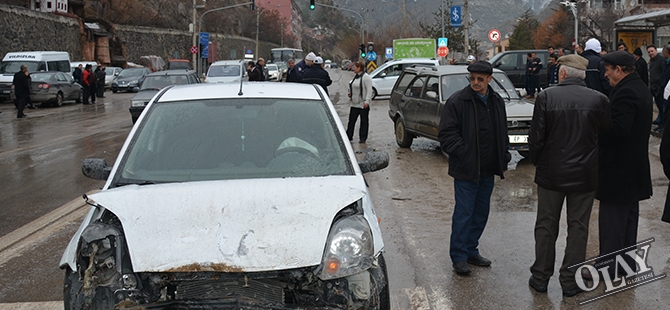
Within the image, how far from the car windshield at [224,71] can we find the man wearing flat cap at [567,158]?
25330mm

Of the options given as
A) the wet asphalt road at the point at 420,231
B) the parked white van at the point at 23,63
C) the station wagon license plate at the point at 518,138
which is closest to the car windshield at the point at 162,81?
the wet asphalt road at the point at 420,231

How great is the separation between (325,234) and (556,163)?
2.37m

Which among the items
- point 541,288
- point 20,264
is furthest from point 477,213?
point 20,264

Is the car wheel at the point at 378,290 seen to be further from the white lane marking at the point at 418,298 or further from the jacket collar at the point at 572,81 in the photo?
the jacket collar at the point at 572,81

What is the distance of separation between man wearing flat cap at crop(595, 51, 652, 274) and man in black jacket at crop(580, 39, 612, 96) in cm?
514

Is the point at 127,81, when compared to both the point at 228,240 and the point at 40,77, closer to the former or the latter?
the point at 40,77

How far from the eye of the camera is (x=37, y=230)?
7371 mm

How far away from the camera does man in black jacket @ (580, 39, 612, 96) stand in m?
10.6

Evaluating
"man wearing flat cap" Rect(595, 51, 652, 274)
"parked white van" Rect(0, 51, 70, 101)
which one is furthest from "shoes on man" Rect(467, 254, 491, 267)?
"parked white van" Rect(0, 51, 70, 101)

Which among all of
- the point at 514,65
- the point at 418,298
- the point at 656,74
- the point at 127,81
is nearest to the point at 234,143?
the point at 418,298

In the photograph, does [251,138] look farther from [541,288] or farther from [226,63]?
[226,63]

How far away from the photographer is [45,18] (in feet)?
144

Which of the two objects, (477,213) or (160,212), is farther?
(477,213)

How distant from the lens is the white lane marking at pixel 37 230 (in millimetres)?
6609
